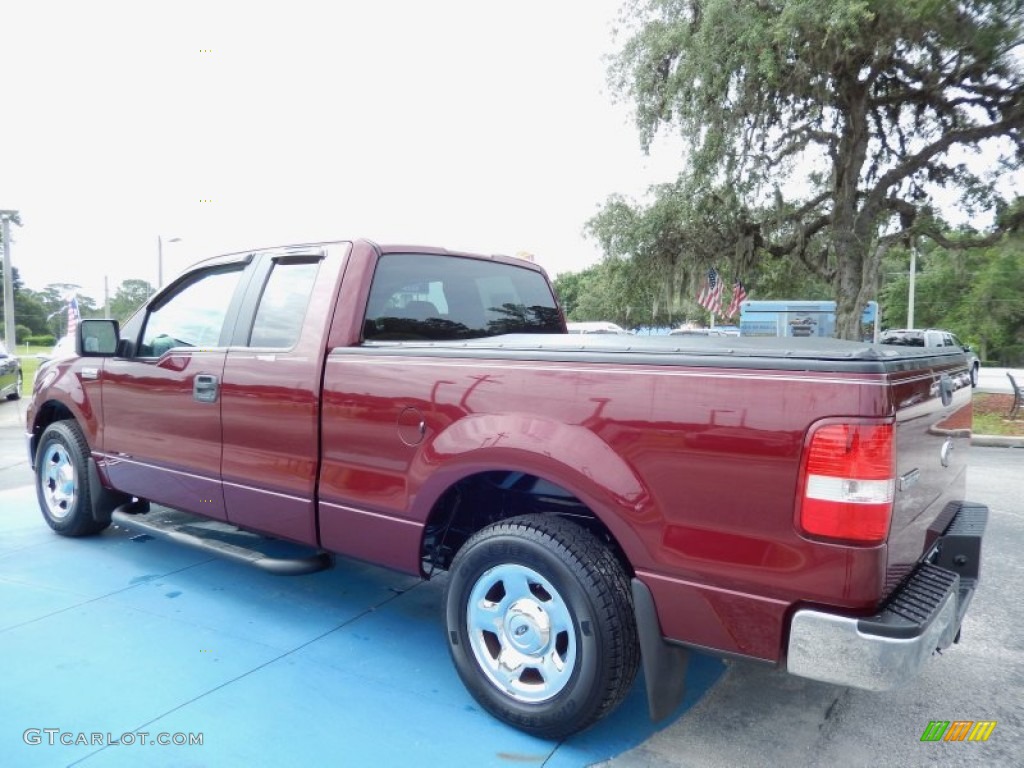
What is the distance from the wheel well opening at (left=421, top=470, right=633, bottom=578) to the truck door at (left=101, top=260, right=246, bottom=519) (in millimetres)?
1313

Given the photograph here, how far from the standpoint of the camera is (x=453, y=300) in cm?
381

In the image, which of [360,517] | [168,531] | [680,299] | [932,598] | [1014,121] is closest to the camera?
[932,598]

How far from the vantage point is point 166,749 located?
2559mm

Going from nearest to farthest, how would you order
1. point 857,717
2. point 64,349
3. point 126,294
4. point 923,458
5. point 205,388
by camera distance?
point 923,458, point 857,717, point 205,388, point 64,349, point 126,294

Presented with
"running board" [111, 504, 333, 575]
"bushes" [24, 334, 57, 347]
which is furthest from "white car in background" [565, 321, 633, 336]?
"bushes" [24, 334, 57, 347]

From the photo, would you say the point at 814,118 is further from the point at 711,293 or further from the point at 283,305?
the point at 283,305

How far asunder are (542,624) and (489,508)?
72cm

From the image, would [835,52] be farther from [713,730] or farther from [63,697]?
[63,697]

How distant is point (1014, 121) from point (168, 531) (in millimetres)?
16465

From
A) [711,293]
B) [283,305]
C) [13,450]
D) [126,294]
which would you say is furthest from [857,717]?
[126,294]

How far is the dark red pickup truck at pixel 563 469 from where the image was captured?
201 centimetres

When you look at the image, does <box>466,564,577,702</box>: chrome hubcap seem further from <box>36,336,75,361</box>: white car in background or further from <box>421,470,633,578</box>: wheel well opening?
<box>36,336,75,361</box>: white car in background

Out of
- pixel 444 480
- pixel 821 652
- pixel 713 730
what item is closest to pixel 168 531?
pixel 444 480

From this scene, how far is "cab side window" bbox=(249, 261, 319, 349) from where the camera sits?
11.3 feet
